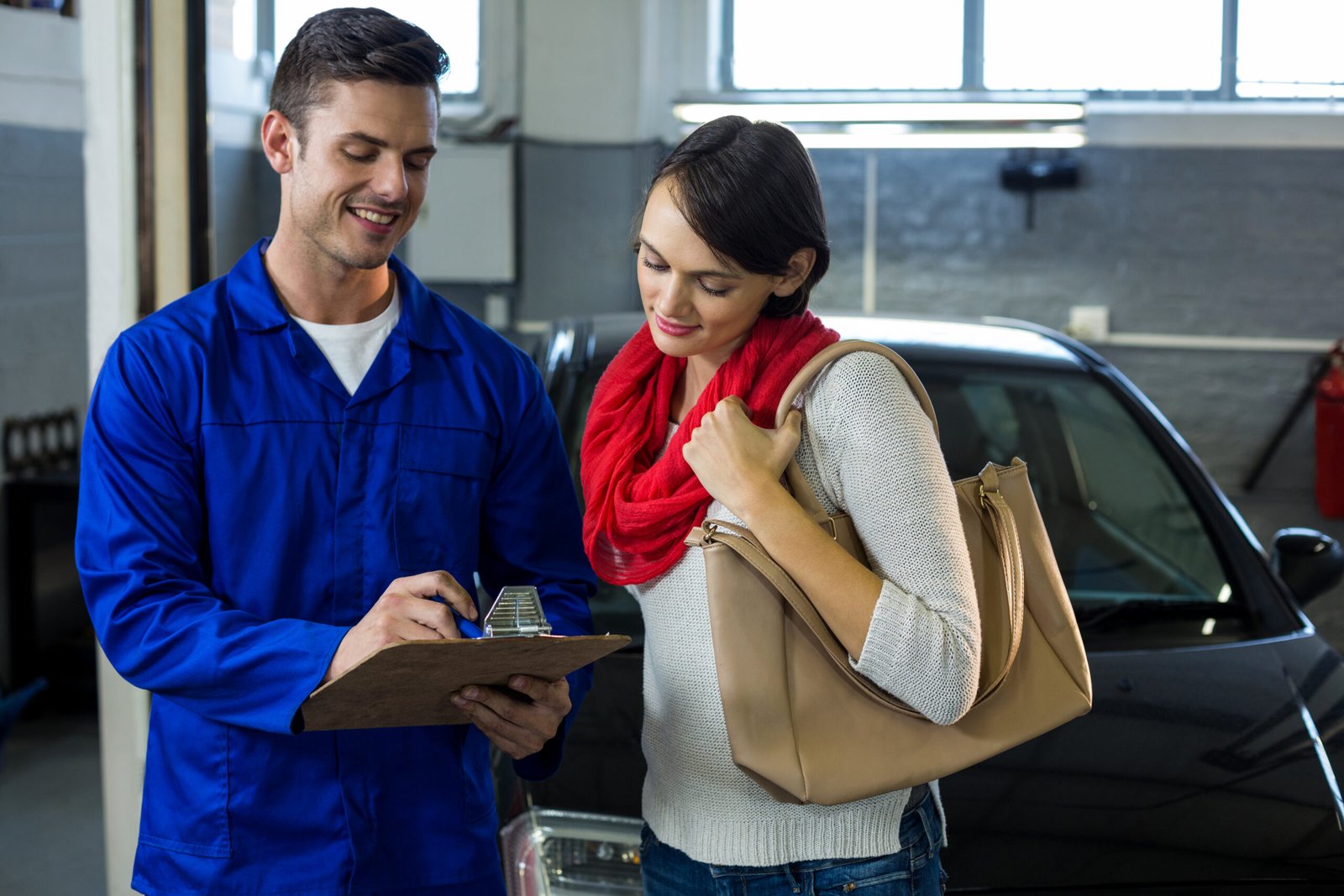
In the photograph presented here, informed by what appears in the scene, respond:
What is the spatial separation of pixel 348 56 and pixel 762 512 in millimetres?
661

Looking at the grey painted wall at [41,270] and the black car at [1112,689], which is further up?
the grey painted wall at [41,270]

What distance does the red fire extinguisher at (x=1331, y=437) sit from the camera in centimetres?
608

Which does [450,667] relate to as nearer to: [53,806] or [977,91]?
[53,806]

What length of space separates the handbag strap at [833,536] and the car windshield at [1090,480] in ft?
3.33

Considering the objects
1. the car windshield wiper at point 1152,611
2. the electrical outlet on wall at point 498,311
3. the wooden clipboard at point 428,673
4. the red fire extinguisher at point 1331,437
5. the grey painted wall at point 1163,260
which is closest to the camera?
the wooden clipboard at point 428,673

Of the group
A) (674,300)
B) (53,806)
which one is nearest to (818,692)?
(674,300)

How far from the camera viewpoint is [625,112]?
670cm

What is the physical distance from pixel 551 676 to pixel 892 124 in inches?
214

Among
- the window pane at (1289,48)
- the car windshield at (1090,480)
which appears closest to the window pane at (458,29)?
the window pane at (1289,48)

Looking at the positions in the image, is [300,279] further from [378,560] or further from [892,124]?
[892,124]

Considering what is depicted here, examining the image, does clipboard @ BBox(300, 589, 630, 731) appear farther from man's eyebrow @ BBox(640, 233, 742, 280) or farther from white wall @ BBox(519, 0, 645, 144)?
white wall @ BBox(519, 0, 645, 144)

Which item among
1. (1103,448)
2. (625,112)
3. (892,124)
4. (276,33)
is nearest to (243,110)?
(276,33)

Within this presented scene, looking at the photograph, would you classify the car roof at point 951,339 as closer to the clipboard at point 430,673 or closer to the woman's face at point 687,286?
the woman's face at point 687,286

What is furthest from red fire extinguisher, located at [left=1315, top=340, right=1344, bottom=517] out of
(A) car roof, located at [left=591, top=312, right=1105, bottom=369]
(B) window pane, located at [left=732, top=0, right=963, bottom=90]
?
(A) car roof, located at [left=591, top=312, right=1105, bottom=369]
